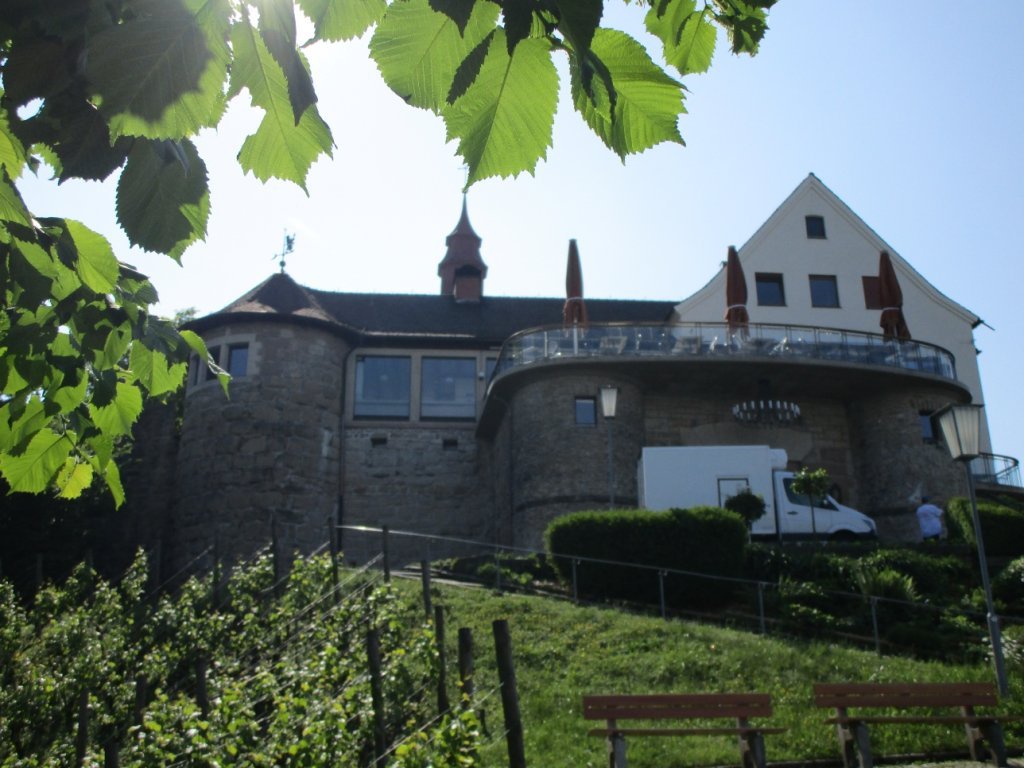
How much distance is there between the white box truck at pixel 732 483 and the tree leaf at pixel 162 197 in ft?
66.2

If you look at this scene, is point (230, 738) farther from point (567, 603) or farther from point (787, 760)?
point (567, 603)

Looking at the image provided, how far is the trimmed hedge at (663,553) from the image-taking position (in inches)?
684

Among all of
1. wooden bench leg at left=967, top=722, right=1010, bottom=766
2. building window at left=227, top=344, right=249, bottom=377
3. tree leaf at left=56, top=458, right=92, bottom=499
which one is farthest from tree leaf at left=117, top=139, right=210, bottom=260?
building window at left=227, top=344, right=249, bottom=377

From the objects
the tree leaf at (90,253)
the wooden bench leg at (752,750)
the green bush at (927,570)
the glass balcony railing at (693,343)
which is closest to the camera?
the tree leaf at (90,253)

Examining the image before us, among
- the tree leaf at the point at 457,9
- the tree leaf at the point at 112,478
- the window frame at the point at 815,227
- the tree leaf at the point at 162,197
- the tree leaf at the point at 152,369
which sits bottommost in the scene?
the tree leaf at the point at 112,478

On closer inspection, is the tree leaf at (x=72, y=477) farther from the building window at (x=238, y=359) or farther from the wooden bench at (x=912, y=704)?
the building window at (x=238, y=359)

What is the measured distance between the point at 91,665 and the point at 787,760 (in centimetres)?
728

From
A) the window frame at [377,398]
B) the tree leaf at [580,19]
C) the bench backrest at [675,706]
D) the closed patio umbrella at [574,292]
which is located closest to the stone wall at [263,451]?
the window frame at [377,398]

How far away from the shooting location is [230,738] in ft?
23.4

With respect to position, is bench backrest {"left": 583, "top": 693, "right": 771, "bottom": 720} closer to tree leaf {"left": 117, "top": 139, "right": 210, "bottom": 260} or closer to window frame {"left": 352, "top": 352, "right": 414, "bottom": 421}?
tree leaf {"left": 117, "top": 139, "right": 210, "bottom": 260}

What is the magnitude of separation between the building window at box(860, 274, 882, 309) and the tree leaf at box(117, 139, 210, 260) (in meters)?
31.6

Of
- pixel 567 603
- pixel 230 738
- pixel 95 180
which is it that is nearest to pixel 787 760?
pixel 230 738

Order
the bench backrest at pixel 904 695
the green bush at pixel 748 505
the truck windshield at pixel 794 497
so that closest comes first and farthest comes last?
the bench backrest at pixel 904 695 < the green bush at pixel 748 505 < the truck windshield at pixel 794 497

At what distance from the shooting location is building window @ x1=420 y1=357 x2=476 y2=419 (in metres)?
31.0
